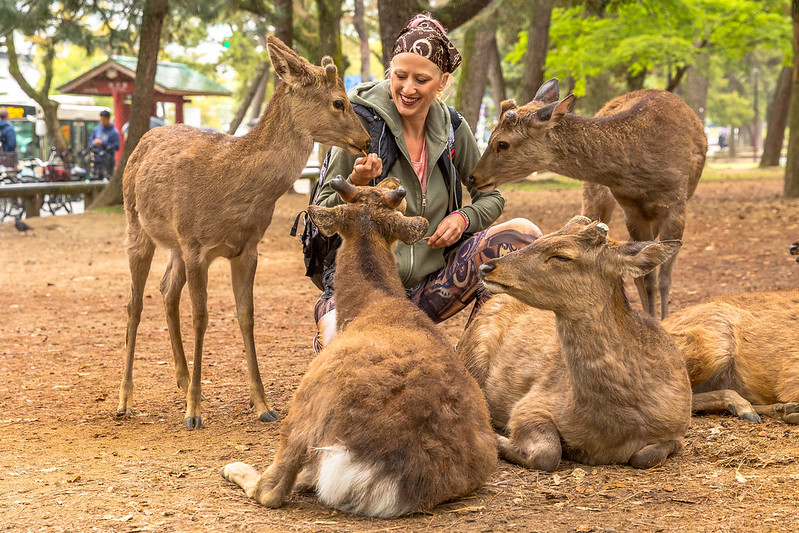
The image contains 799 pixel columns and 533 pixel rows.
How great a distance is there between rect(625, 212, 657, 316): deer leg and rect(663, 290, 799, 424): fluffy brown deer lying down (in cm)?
190

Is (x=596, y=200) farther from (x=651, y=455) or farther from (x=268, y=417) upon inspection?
(x=651, y=455)

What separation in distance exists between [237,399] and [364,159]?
1.87 meters

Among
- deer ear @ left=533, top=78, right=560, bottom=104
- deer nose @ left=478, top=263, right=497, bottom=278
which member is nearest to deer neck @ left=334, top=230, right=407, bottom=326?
deer nose @ left=478, top=263, right=497, bottom=278

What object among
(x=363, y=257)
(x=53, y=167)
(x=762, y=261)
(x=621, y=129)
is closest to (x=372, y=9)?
(x=53, y=167)

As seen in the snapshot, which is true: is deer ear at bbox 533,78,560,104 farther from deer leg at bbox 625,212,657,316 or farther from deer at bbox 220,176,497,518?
deer at bbox 220,176,497,518

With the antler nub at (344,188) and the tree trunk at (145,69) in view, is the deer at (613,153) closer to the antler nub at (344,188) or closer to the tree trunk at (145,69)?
the antler nub at (344,188)

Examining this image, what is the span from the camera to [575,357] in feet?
14.2

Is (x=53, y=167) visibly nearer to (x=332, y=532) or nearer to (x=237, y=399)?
(x=237, y=399)

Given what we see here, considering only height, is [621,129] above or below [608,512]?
above

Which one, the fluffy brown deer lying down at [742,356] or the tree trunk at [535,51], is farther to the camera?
the tree trunk at [535,51]

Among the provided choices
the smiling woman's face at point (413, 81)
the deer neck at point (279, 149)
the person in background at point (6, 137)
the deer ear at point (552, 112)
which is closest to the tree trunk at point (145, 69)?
the person in background at point (6, 137)

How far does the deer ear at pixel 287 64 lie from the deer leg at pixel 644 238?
306 cm

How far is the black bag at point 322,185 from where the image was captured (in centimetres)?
548

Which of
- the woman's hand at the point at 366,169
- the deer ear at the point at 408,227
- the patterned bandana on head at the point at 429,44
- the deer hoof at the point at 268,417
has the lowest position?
the deer hoof at the point at 268,417
